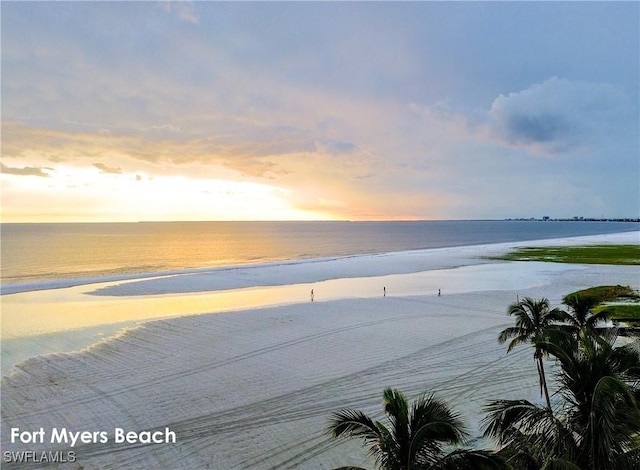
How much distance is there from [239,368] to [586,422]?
54.1 ft

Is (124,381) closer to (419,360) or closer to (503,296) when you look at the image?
(419,360)

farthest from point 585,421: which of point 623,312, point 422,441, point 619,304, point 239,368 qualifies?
point 619,304

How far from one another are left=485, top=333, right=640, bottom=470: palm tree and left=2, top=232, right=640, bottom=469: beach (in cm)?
641

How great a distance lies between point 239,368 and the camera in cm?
2042

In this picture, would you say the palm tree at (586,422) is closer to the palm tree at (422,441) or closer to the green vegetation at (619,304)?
the palm tree at (422,441)

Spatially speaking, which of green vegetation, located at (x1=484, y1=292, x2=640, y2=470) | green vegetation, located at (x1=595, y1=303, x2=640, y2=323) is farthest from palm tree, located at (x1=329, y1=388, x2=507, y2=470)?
green vegetation, located at (x1=595, y1=303, x2=640, y2=323)

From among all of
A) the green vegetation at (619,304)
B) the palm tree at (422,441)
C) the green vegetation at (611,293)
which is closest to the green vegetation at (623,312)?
the green vegetation at (619,304)

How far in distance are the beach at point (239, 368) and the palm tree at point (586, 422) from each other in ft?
21.0

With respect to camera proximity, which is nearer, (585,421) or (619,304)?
(585,421)

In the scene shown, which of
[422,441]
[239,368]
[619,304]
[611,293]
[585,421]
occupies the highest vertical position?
[585,421]

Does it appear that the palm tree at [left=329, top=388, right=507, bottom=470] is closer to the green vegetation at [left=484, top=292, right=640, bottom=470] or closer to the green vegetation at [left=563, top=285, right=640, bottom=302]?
the green vegetation at [left=484, top=292, right=640, bottom=470]

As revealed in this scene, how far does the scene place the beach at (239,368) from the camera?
13.5 m

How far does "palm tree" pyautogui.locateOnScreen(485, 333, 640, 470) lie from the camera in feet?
22.0

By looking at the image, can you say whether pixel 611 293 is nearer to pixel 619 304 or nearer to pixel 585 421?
pixel 619 304
